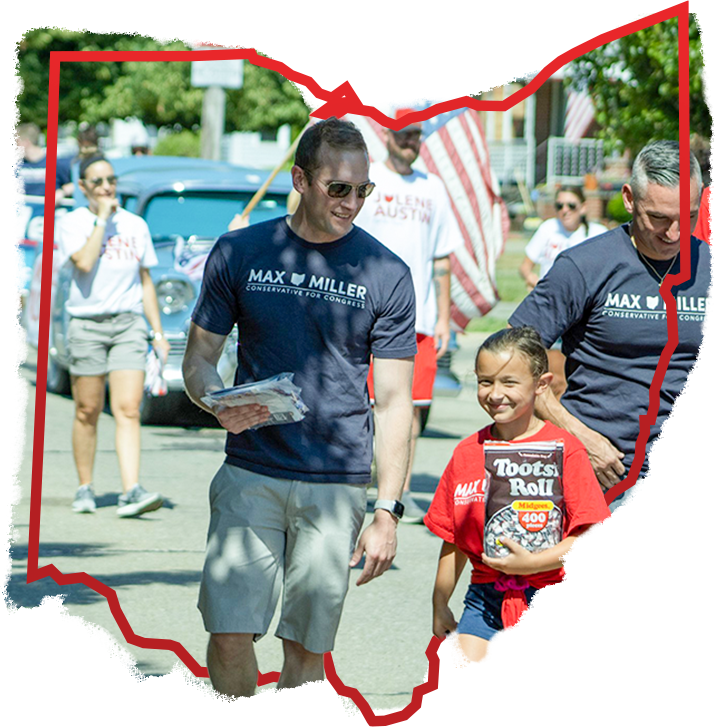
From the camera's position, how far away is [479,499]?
4031 mm

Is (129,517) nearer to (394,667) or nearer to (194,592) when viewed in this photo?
(194,592)

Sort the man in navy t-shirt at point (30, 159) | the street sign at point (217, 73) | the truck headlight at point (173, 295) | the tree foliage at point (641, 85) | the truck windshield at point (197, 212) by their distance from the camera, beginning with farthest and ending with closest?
the truck headlight at point (173, 295) < the truck windshield at point (197, 212) < the man in navy t-shirt at point (30, 159) < the street sign at point (217, 73) < the tree foliage at point (641, 85)

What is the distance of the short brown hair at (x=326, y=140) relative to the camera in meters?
4.13

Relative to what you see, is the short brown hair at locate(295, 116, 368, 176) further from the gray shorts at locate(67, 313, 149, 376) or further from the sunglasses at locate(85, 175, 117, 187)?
the gray shorts at locate(67, 313, 149, 376)

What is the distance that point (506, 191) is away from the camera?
9.77 metres

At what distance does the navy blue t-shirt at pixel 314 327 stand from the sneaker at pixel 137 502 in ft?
9.99

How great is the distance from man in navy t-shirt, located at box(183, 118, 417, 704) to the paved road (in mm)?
385

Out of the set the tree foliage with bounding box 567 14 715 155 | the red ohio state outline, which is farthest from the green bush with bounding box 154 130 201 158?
the red ohio state outline

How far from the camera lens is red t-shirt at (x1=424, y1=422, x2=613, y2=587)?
3.99 meters

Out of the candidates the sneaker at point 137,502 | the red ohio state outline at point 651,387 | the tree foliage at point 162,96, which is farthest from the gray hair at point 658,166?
the sneaker at point 137,502

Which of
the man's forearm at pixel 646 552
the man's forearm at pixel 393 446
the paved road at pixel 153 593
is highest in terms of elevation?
the man's forearm at pixel 393 446

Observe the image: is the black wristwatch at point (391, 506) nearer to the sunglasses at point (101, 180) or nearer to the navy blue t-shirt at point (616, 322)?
the navy blue t-shirt at point (616, 322)

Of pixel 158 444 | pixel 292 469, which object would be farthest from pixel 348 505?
pixel 158 444

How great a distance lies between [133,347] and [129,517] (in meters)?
0.89
